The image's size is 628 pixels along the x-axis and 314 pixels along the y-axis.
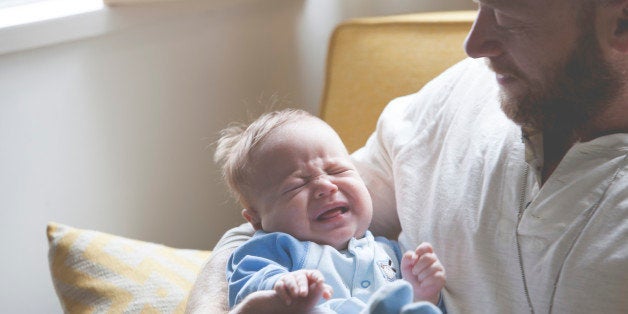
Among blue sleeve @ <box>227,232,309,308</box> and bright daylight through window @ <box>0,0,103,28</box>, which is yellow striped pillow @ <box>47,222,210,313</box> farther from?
bright daylight through window @ <box>0,0,103,28</box>

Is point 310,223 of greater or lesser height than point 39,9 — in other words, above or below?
below

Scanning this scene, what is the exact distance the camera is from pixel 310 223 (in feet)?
4.82

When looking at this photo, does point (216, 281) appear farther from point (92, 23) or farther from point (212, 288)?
point (92, 23)

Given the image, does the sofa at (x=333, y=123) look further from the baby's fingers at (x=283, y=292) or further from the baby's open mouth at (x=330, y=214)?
the baby's fingers at (x=283, y=292)

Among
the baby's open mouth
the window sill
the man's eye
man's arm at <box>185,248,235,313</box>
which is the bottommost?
man's arm at <box>185,248,235,313</box>

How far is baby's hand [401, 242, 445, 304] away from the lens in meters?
1.31

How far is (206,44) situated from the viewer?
2340 mm

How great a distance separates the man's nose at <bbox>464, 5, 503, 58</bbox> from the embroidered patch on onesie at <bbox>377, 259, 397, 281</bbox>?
1.19ft

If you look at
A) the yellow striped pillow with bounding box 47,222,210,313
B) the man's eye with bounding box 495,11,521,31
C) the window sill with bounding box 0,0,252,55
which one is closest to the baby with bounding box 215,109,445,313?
the yellow striped pillow with bounding box 47,222,210,313

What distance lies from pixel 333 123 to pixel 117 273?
0.58 metres

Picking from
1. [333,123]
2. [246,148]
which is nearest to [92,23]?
[333,123]

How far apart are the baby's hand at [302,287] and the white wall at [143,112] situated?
3.39 ft

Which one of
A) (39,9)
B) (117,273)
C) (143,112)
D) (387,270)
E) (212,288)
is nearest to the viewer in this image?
(387,270)

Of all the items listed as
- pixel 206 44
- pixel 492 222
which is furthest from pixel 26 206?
pixel 492 222
